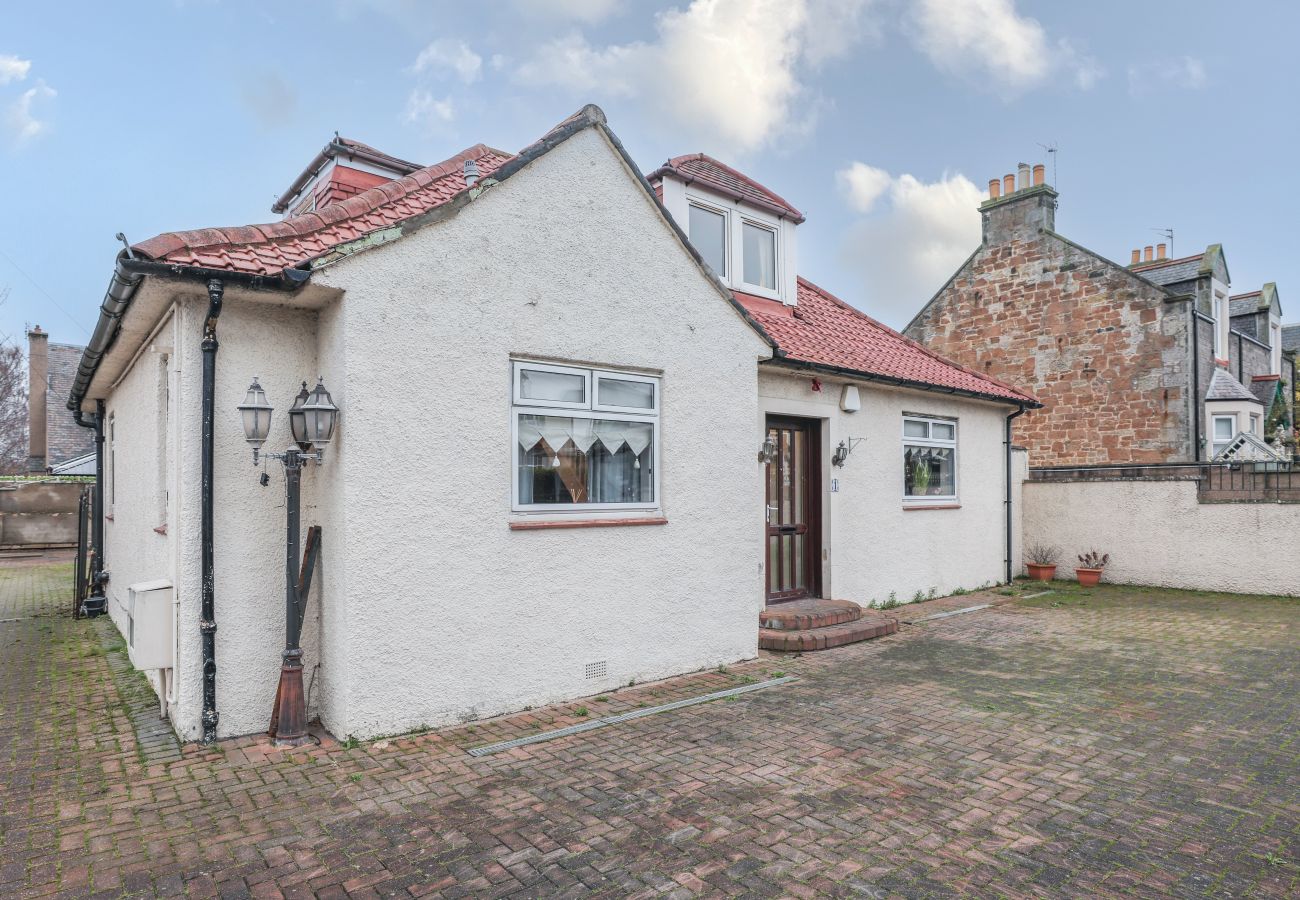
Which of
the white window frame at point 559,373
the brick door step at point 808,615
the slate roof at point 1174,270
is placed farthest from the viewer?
the slate roof at point 1174,270

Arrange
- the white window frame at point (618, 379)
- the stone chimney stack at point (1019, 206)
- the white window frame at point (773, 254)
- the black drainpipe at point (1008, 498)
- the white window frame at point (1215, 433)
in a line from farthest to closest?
the stone chimney stack at point (1019, 206) → the white window frame at point (1215, 433) → the black drainpipe at point (1008, 498) → the white window frame at point (773, 254) → the white window frame at point (618, 379)

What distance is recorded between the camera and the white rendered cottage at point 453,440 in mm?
5320

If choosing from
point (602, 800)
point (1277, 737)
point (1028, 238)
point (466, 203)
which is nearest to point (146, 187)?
point (466, 203)

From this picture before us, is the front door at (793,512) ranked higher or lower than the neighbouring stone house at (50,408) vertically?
lower

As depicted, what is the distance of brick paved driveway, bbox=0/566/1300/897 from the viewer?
11.5 ft

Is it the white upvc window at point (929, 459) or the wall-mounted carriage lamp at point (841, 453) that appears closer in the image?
the wall-mounted carriage lamp at point (841, 453)

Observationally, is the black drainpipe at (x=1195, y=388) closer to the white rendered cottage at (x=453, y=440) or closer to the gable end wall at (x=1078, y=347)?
the gable end wall at (x=1078, y=347)

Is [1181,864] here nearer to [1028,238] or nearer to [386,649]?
[386,649]

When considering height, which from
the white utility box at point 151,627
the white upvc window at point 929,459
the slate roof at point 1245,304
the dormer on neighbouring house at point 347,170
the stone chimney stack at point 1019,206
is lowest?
the white utility box at point 151,627

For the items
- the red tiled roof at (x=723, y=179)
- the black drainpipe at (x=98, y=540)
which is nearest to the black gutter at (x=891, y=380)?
the red tiled roof at (x=723, y=179)

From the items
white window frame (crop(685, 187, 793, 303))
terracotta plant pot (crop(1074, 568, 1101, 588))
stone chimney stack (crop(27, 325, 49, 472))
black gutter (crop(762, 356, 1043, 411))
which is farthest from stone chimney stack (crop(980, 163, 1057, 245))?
stone chimney stack (crop(27, 325, 49, 472))

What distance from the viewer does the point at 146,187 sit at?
18172mm

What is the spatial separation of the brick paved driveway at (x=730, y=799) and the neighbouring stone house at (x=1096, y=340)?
10546 mm

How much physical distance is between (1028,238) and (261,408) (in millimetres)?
A: 18059
